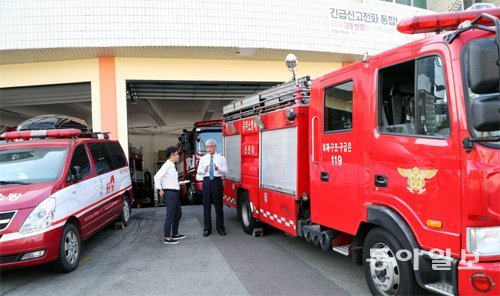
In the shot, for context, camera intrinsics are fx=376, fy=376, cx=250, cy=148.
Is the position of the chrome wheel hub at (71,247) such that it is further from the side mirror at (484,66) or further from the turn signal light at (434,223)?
the side mirror at (484,66)

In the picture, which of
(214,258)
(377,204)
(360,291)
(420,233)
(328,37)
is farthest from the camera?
A: (328,37)

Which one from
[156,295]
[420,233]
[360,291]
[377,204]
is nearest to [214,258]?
[156,295]

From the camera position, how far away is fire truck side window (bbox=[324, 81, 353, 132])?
4203 millimetres

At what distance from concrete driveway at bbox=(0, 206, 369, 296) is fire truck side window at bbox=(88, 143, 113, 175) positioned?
1.37m

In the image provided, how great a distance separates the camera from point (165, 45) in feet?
30.5

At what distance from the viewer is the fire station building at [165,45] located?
9.07 metres

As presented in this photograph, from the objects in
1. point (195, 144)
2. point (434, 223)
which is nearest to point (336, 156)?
point (434, 223)

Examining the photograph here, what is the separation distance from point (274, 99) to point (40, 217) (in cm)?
361

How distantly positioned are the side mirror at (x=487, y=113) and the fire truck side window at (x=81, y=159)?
523cm

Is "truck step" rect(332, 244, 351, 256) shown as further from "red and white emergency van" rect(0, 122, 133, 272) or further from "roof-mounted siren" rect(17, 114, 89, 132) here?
"roof-mounted siren" rect(17, 114, 89, 132)

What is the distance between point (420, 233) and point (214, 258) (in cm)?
328

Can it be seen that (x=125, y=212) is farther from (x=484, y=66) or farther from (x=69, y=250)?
(x=484, y=66)

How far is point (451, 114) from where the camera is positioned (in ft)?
9.86

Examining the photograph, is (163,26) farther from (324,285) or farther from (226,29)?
(324,285)
